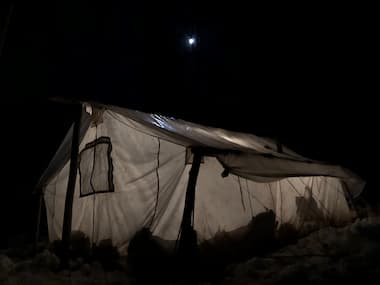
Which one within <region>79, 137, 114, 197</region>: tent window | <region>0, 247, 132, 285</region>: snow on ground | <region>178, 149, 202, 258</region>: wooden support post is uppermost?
<region>79, 137, 114, 197</region>: tent window

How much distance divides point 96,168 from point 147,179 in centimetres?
77

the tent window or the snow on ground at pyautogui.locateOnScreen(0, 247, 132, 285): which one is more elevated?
the tent window

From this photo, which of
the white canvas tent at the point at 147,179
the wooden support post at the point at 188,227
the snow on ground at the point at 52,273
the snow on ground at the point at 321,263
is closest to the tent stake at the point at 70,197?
the snow on ground at the point at 52,273

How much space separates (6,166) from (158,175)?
7265 millimetres

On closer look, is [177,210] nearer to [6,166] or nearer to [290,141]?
[6,166]

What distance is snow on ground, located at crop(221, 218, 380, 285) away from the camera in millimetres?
4156

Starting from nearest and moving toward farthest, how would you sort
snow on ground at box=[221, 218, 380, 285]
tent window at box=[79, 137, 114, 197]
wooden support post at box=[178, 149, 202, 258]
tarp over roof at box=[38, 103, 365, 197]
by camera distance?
snow on ground at box=[221, 218, 380, 285], wooden support post at box=[178, 149, 202, 258], tarp over roof at box=[38, 103, 365, 197], tent window at box=[79, 137, 114, 197]

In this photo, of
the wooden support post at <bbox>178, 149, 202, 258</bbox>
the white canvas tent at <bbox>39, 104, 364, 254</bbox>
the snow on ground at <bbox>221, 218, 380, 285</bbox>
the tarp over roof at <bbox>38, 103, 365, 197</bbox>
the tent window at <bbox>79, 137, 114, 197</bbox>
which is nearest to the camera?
the snow on ground at <bbox>221, 218, 380, 285</bbox>

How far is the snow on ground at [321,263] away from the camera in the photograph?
4.16m

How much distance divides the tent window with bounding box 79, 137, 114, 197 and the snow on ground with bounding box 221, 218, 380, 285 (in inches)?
83.8

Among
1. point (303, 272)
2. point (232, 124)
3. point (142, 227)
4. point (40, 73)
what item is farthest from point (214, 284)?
point (232, 124)

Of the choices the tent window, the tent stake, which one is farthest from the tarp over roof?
the tent stake

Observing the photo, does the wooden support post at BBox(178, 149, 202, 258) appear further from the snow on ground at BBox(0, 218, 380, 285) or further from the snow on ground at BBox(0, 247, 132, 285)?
the snow on ground at BBox(0, 247, 132, 285)

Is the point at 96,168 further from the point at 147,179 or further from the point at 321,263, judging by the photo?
the point at 321,263
